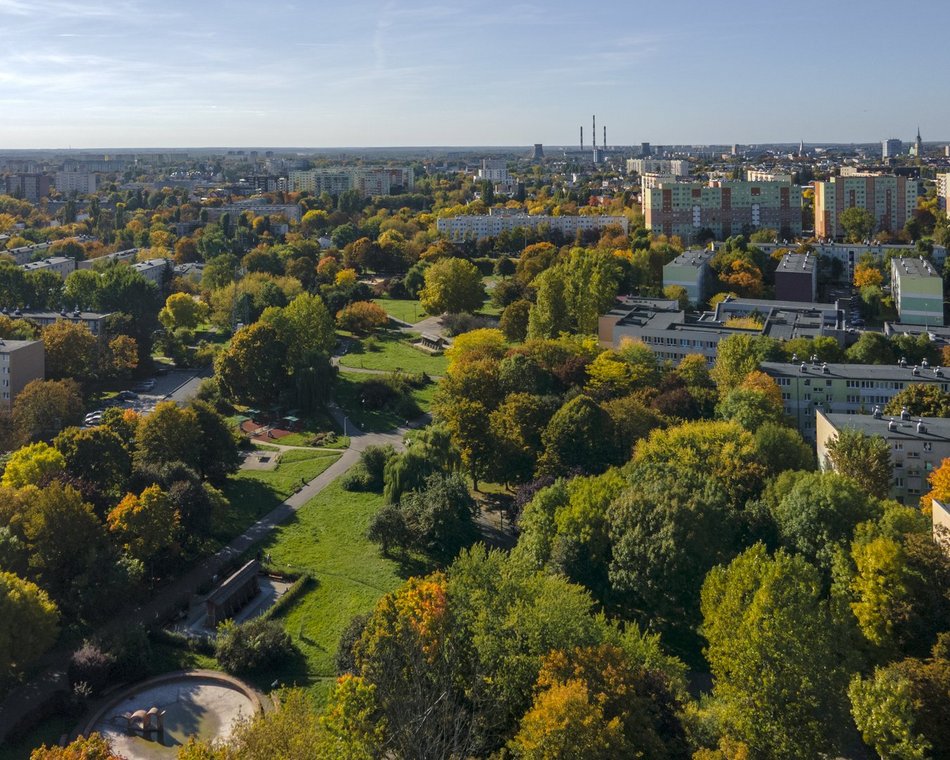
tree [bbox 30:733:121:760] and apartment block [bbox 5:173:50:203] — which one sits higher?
apartment block [bbox 5:173:50:203]

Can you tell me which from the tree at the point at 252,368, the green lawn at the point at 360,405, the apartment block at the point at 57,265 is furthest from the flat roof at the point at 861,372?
the apartment block at the point at 57,265

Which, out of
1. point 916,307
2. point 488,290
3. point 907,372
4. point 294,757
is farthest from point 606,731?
point 488,290

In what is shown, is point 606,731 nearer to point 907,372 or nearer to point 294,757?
point 294,757

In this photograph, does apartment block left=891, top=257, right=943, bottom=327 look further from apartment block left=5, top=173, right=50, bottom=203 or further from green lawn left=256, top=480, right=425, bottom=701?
apartment block left=5, top=173, right=50, bottom=203

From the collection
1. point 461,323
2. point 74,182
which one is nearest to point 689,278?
point 461,323

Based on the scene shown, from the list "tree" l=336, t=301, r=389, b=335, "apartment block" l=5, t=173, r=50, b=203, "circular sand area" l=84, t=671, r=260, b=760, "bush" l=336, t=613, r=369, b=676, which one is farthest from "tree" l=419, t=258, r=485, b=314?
"apartment block" l=5, t=173, r=50, b=203

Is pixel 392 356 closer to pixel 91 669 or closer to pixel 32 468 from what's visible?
pixel 32 468
